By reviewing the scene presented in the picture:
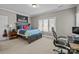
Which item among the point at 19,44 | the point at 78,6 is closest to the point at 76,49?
the point at 78,6

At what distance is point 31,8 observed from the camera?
60.9 inches

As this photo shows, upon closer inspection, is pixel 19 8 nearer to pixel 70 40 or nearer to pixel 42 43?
pixel 42 43

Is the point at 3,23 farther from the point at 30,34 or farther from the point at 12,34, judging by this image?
the point at 30,34

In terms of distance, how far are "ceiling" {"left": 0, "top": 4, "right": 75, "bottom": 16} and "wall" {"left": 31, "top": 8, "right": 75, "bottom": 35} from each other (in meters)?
0.09

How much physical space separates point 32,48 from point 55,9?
84 cm

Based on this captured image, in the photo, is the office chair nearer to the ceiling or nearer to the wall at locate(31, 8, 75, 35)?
the wall at locate(31, 8, 75, 35)

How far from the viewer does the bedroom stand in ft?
4.88

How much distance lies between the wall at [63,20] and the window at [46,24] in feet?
0.25

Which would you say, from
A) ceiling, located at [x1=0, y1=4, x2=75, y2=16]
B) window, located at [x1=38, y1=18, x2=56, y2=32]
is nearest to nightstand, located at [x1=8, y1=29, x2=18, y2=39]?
ceiling, located at [x1=0, y1=4, x2=75, y2=16]

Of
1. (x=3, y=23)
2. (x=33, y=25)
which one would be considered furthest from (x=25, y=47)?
(x=3, y=23)

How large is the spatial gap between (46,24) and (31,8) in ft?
1.43

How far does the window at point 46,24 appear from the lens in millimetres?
1644

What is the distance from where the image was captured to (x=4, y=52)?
146 cm
